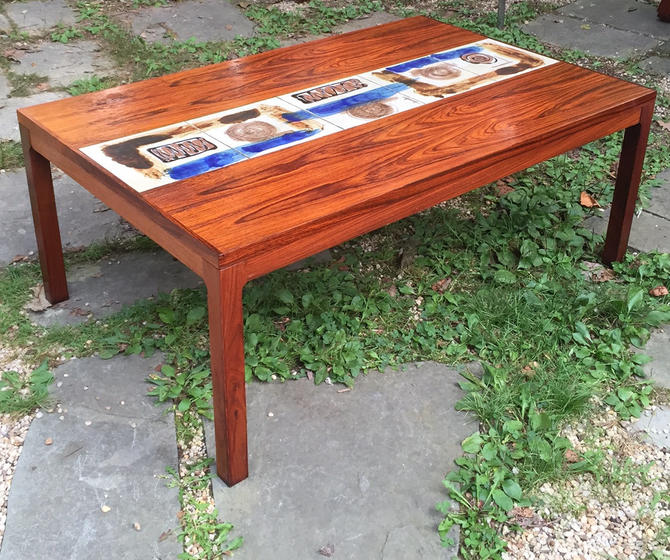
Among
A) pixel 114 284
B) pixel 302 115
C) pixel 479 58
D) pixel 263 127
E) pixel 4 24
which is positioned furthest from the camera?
pixel 4 24

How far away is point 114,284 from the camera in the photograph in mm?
2854

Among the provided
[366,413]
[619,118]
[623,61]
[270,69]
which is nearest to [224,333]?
[366,413]

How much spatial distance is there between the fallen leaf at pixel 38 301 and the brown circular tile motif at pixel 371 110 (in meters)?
1.19

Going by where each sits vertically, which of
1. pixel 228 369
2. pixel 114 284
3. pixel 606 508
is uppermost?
pixel 228 369

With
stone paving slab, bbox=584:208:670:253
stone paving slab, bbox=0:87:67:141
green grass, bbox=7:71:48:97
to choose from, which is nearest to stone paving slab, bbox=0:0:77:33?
green grass, bbox=7:71:48:97

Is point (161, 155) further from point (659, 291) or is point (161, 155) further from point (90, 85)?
point (90, 85)

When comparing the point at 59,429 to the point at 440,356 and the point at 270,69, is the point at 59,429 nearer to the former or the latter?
the point at 440,356

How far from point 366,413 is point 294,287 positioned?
2.07ft

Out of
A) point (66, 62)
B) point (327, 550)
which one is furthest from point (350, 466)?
point (66, 62)

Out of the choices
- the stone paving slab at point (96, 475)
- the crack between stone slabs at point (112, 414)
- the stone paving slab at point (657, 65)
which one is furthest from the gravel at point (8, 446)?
the stone paving slab at point (657, 65)

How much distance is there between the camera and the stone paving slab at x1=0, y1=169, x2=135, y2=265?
3.06 meters

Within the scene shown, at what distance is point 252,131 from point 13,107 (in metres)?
2.18

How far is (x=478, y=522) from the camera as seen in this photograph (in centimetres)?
202

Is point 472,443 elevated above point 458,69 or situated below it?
below
